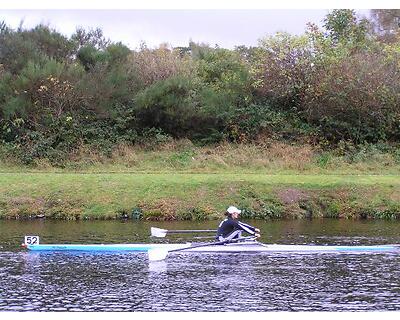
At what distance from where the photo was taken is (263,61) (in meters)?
46.1

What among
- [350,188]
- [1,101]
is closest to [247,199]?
[350,188]

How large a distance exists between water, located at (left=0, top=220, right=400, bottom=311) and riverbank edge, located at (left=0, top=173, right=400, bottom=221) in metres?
5.41

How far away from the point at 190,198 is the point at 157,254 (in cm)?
1126

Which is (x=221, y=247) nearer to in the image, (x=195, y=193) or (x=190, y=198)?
(x=190, y=198)

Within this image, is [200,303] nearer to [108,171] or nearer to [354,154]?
[108,171]

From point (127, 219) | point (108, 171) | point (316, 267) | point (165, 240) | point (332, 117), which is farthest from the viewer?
point (332, 117)

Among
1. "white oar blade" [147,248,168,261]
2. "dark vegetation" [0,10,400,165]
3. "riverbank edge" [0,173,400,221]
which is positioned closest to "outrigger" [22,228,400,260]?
"white oar blade" [147,248,168,261]

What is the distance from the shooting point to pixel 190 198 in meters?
32.3

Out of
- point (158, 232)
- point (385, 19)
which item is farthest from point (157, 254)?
point (385, 19)

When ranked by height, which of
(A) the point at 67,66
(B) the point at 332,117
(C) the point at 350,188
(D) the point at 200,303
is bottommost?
(D) the point at 200,303

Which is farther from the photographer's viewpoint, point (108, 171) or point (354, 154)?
point (354, 154)

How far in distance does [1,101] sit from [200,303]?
31678 millimetres

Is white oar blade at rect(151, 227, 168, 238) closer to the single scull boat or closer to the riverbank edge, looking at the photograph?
the single scull boat

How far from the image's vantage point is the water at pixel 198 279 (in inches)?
611
